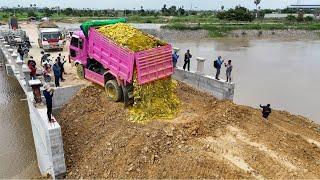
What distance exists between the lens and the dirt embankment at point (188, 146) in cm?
939

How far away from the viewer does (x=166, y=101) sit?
1229 centimetres

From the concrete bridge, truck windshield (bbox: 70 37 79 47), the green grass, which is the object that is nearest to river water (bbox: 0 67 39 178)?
the concrete bridge

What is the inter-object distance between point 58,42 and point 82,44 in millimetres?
11306

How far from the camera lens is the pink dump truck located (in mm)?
11469

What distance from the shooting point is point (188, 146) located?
10086 mm

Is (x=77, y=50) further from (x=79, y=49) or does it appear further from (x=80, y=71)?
(x=80, y=71)

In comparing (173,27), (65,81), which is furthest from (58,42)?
(173,27)

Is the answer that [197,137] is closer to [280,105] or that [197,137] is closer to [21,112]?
[280,105]

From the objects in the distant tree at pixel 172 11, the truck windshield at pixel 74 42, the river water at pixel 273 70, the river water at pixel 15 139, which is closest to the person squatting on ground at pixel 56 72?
the truck windshield at pixel 74 42

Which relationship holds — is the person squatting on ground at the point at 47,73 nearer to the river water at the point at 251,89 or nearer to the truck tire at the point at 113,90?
the river water at the point at 251,89

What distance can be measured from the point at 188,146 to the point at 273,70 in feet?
60.9

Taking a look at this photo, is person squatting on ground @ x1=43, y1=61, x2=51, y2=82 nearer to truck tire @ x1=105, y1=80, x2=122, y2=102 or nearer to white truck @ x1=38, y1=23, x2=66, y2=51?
truck tire @ x1=105, y1=80, x2=122, y2=102

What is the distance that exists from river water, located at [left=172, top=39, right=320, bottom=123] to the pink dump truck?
26.0 ft

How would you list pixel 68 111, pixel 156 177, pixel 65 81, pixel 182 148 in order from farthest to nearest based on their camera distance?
pixel 65 81, pixel 68 111, pixel 182 148, pixel 156 177
